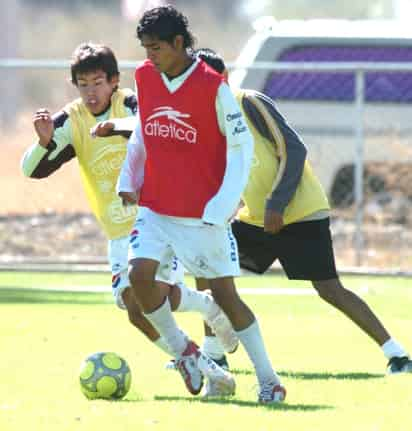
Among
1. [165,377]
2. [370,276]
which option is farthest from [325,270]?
[370,276]

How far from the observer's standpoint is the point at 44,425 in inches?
277

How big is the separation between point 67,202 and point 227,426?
1004 centimetres

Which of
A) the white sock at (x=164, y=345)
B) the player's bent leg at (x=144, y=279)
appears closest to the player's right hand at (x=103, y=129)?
the player's bent leg at (x=144, y=279)

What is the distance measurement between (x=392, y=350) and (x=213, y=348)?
1.03m

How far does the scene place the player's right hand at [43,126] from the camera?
28.0 ft

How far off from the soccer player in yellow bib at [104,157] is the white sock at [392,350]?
0.89 meters

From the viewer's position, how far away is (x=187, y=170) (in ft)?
25.4

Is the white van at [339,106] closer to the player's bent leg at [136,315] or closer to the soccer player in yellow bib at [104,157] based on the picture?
the soccer player in yellow bib at [104,157]

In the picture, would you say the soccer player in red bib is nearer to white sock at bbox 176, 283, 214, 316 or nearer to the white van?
white sock at bbox 176, 283, 214, 316

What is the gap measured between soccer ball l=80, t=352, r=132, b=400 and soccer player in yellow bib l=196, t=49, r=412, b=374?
1.28 m

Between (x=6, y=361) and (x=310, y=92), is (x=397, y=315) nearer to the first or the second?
(x=6, y=361)

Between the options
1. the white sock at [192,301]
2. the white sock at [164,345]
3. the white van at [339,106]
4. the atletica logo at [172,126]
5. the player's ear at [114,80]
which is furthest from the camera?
the white van at [339,106]

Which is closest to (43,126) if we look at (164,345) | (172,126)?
(172,126)

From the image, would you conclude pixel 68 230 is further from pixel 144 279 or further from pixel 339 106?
pixel 144 279
